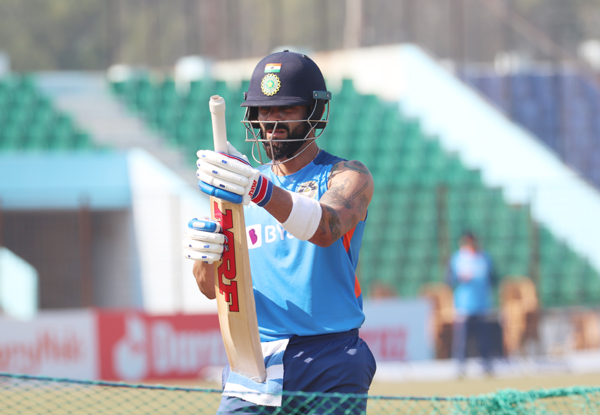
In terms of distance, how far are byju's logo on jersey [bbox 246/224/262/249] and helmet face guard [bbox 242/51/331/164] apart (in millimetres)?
281

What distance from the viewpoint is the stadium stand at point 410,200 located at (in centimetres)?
1384

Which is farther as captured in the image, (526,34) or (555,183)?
(526,34)

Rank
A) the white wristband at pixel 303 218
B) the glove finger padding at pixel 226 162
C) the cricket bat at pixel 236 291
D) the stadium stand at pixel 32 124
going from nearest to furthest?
the glove finger padding at pixel 226 162 < the white wristband at pixel 303 218 < the cricket bat at pixel 236 291 < the stadium stand at pixel 32 124

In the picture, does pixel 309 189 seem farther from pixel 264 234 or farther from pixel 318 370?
pixel 318 370

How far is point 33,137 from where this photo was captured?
14672 mm

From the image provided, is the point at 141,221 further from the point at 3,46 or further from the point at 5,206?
the point at 3,46

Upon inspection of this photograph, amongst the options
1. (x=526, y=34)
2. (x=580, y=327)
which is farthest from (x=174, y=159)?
(x=526, y=34)

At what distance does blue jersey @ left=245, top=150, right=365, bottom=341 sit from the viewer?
3.01 metres

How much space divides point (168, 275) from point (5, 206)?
2612 millimetres

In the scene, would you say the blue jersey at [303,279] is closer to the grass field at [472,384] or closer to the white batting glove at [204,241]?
the white batting glove at [204,241]

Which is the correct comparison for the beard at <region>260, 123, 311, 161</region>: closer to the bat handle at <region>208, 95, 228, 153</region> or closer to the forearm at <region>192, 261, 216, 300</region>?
the bat handle at <region>208, 95, 228, 153</region>

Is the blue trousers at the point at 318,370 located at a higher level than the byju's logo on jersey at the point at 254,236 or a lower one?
lower

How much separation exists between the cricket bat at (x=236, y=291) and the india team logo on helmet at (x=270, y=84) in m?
0.29

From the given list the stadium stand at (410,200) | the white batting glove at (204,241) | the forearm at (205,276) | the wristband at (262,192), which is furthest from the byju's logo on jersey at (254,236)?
the stadium stand at (410,200)
